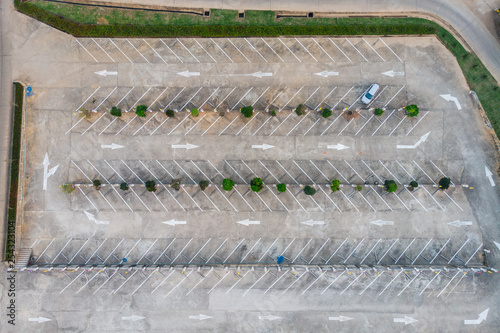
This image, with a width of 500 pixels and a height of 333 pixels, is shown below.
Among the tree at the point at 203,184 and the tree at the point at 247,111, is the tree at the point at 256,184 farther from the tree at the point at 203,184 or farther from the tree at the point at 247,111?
the tree at the point at 247,111

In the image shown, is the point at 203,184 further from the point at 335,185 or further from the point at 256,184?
the point at 335,185

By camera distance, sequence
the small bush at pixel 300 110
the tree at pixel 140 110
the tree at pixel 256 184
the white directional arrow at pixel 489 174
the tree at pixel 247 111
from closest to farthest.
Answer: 1. the tree at pixel 256 184
2. the tree at pixel 247 111
3. the tree at pixel 140 110
4. the small bush at pixel 300 110
5. the white directional arrow at pixel 489 174

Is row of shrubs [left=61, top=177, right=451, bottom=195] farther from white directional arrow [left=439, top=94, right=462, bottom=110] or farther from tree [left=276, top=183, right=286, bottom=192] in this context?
white directional arrow [left=439, top=94, right=462, bottom=110]

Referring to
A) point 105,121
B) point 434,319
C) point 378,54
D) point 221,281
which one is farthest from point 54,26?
point 434,319

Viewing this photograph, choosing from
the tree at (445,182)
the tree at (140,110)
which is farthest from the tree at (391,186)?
the tree at (140,110)

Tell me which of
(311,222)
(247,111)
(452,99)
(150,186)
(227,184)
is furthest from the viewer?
(452,99)

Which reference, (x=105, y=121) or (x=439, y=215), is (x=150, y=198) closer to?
(x=105, y=121)

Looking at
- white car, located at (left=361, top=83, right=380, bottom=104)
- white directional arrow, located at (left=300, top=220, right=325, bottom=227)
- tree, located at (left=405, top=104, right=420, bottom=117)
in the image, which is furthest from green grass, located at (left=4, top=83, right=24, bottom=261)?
tree, located at (left=405, top=104, right=420, bottom=117)

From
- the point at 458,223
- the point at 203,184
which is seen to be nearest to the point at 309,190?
the point at 203,184
